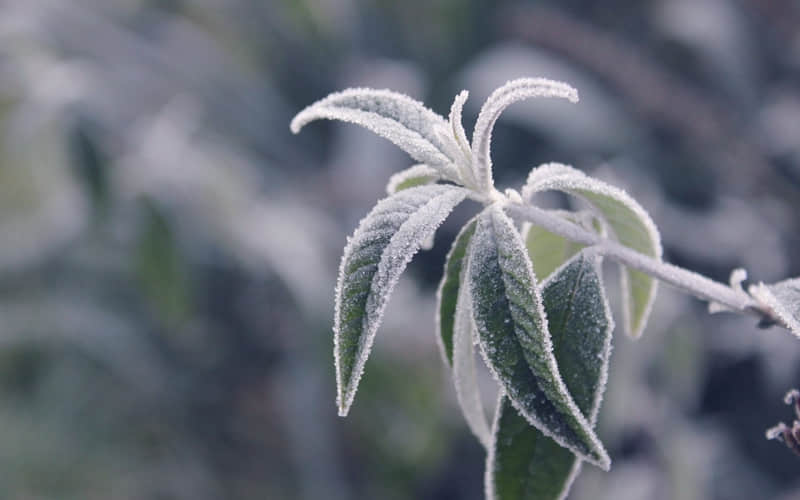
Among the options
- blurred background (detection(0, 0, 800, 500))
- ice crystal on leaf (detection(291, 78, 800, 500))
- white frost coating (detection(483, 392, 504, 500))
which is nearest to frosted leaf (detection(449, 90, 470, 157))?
ice crystal on leaf (detection(291, 78, 800, 500))

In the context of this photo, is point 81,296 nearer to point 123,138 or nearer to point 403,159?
point 123,138

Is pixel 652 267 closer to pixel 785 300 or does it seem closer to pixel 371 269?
pixel 785 300

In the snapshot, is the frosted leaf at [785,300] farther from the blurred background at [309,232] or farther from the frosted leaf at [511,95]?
the blurred background at [309,232]

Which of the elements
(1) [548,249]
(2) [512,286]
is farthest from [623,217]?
(2) [512,286]

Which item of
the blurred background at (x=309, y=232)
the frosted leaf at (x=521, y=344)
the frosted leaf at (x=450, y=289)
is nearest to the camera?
the frosted leaf at (x=521, y=344)

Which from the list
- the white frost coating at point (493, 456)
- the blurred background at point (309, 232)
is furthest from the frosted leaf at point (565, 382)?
the blurred background at point (309, 232)
